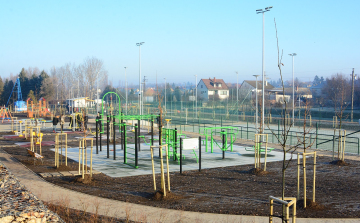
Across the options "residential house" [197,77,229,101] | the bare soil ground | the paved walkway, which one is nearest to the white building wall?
"residential house" [197,77,229,101]

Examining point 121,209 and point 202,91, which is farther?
point 202,91

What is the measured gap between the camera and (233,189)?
10.5 metres

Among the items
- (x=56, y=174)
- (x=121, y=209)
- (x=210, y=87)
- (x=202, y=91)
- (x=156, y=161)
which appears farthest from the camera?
(x=210, y=87)

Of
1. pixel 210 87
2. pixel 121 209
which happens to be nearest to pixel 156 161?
pixel 121 209

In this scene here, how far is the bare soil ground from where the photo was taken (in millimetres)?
8500

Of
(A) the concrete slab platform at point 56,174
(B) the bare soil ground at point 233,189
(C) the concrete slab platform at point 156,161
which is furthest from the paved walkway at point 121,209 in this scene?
(C) the concrete slab platform at point 156,161

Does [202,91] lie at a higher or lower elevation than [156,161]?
higher

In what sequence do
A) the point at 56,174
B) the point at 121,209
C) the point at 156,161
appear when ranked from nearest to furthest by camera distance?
the point at 121,209 < the point at 56,174 < the point at 156,161

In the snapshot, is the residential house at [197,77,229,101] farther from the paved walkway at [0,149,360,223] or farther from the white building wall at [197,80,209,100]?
the paved walkway at [0,149,360,223]

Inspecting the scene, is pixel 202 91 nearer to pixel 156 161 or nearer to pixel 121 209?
pixel 156 161

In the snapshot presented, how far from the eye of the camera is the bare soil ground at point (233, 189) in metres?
8.50

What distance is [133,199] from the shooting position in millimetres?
9320

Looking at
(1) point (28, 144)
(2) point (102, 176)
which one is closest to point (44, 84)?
(1) point (28, 144)

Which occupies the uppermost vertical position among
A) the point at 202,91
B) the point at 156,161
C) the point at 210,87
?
the point at 210,87
